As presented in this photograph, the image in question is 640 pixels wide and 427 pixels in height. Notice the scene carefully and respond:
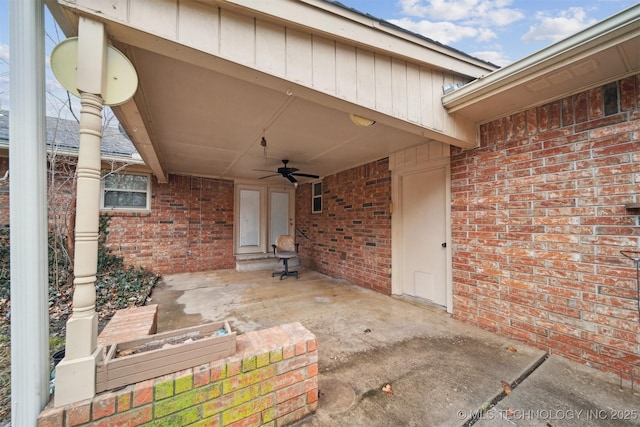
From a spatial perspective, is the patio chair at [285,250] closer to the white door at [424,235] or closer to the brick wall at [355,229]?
the brick wall at [355,229]

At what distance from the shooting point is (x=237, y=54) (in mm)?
1558

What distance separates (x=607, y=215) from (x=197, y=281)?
5.90m

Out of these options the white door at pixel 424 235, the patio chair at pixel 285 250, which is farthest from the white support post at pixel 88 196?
the patio chair at pixel 285 250

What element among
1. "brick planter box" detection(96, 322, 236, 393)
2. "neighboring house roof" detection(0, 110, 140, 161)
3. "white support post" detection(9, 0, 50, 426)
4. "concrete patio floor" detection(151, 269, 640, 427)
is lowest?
"concrete patio floor" detection(151, 269, 640, 427)

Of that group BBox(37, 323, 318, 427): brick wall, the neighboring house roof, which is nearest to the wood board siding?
BBox(37, 323, 318, 427): brick wall

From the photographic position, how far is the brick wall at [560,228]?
200 centimetres

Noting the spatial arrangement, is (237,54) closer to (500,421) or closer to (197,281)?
(500,421)

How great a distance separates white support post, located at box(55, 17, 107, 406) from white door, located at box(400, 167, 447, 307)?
350cm

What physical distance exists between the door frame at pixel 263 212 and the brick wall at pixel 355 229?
859 mm

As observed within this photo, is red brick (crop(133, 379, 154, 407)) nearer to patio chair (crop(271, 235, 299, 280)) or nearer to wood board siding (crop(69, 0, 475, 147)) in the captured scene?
wood board siding (crop(69, 0, 475, 147))

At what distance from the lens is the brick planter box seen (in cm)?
117

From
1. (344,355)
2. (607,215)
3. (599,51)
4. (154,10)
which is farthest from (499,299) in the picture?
(154,10)

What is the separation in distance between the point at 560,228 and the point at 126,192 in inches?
280

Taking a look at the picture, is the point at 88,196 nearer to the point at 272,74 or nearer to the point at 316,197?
the point at 272,74
